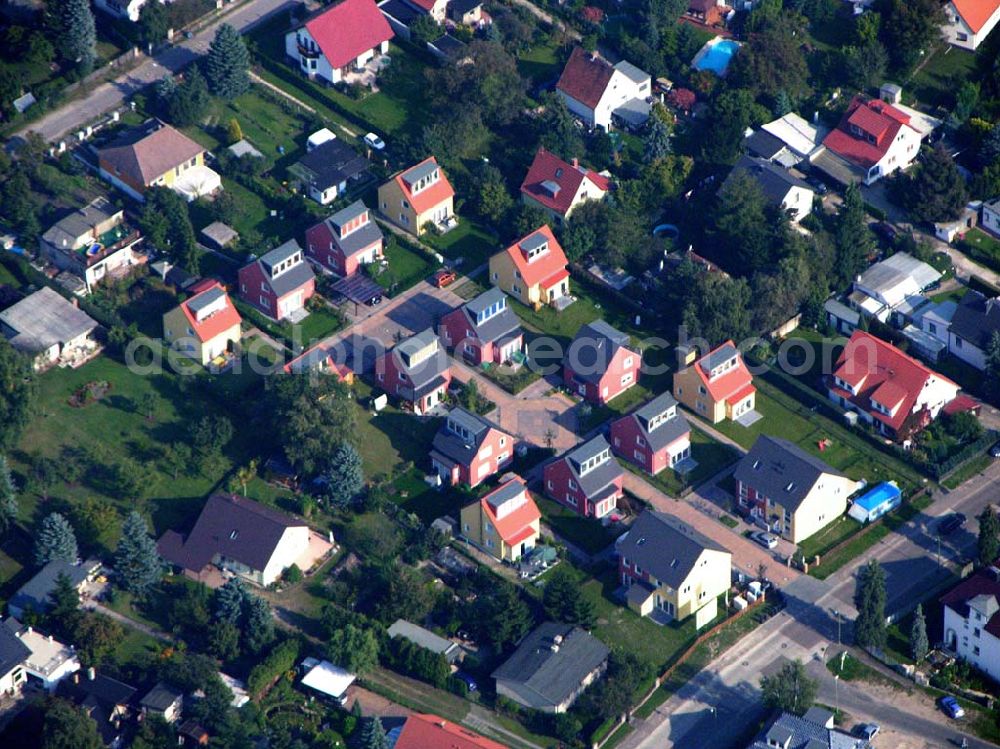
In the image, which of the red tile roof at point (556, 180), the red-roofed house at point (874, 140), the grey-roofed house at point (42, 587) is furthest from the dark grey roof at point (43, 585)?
the red-roofed house at point (874, 140)

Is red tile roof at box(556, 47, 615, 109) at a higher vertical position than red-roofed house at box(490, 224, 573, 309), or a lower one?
higher

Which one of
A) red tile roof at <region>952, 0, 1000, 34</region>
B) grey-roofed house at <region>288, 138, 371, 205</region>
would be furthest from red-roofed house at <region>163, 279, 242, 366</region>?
red tile roof at <region>952, 0, 1000, 34</region>

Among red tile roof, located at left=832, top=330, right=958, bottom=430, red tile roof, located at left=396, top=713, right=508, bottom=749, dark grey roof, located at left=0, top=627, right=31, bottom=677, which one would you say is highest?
red tile roof, located at left=832, top=330, right=958, bottom=430

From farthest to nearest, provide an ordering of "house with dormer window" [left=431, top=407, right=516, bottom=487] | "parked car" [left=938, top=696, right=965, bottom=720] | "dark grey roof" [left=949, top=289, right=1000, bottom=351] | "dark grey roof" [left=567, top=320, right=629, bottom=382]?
"dark grey roof" [left=949, top=289, right=1000, bottom=351] < "dark grey roof" [left=567, top=320, right=629, bottom=382] < "house with dormer window" [left=431, top=407, right=516, bottom=487] < "parked car" [left=938, top=696, right=965, bottom=720]

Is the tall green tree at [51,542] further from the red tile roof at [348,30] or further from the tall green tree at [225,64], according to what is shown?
the red tile roof at [348,30]

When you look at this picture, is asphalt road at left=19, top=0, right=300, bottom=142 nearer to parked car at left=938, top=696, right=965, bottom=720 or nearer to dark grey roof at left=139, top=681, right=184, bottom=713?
dark grey roof at left=139, top=681, right=184, bottom=713

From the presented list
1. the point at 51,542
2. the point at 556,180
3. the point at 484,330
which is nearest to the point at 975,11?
the point at 556,180

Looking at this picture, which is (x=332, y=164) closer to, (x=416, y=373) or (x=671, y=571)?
(x=416, y=373)
